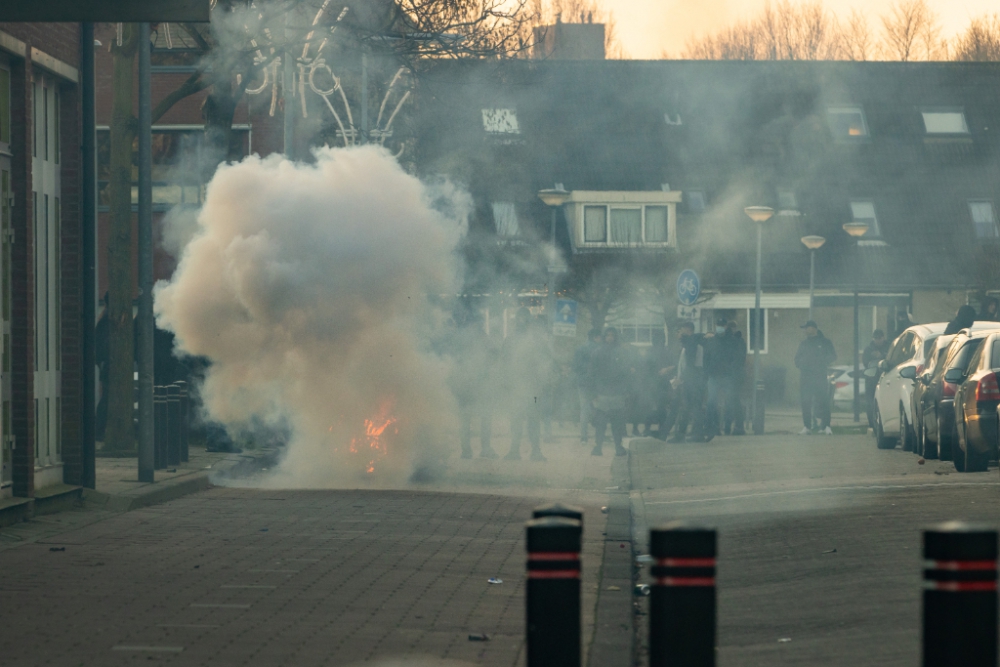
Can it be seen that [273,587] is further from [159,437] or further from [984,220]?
[984,220]

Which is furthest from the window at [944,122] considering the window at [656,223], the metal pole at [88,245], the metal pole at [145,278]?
the metal pole at [88,245]

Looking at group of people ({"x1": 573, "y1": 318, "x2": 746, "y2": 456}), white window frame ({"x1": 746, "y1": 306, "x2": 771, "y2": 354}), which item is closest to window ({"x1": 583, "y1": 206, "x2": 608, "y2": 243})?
white window frame ({"x1": 746, "y1": 306, "x2": 771, "y2": 354})

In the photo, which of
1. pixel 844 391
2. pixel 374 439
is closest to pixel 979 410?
pixel 374 439

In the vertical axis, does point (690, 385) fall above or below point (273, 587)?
above

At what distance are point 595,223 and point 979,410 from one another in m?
26.6

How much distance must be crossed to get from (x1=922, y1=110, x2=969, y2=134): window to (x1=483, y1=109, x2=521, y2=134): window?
12.8 meters

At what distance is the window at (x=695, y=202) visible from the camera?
127ft

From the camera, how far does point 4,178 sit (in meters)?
11.3

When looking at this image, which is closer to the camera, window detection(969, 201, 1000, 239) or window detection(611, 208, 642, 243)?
window detection(969, 201, 1000, 239)

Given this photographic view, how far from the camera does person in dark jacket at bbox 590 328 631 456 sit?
1936 cm

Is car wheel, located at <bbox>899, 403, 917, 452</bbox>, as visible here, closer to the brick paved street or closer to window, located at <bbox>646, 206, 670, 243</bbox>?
the brick paved street

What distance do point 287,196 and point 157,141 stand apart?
2021cm

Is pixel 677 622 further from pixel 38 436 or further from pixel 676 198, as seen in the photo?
pixel 676 198

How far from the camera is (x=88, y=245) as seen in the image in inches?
502
